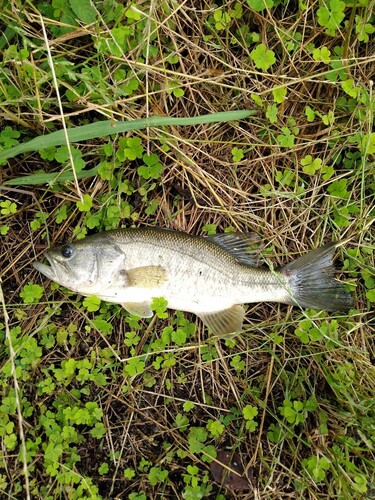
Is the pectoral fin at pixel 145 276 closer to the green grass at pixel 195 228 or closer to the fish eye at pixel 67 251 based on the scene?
the green grass at pixel 195 228

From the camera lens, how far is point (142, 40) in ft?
9.12

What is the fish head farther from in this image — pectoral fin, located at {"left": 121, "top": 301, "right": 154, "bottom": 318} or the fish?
pectoral fin, located at {"left": 121, "top": 301, "right": 154, "bottom": 318}

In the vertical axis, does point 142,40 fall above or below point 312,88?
above

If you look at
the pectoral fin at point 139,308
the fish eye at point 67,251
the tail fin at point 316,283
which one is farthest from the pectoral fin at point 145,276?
the tail fin at point 316,283

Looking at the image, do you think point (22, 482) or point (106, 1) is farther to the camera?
point (22, 482)

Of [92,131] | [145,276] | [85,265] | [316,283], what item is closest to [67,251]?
[85,265]

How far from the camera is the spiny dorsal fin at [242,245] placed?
9.77ft

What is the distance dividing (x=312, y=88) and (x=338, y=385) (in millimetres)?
2114

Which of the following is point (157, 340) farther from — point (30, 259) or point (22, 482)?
point (22, 482)

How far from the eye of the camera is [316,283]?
2920mm

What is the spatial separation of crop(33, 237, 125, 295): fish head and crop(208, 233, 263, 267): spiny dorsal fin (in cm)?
70

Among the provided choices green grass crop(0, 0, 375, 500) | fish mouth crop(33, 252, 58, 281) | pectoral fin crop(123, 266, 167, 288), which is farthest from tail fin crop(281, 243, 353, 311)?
fish mouth crop(33, 252, 58, 281)

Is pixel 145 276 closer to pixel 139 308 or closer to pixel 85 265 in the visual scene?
pixel 139 308

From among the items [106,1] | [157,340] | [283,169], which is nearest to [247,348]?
[157,340]
